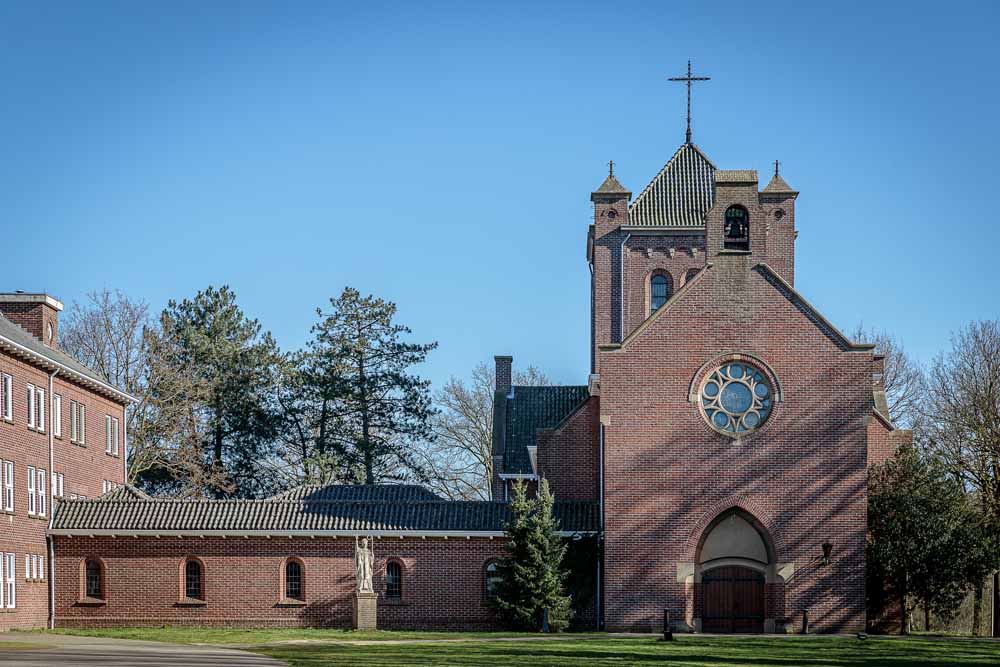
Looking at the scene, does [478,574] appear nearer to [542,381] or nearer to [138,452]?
[138,452]

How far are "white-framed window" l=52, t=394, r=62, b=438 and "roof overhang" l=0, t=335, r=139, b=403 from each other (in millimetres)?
900

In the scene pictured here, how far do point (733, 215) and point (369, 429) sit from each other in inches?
1342

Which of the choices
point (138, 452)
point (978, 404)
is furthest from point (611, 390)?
point (138, 452)

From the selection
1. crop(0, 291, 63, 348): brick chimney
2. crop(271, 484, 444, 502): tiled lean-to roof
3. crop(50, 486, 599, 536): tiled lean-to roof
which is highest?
crop(0, 291, 63, 348): brick chimney

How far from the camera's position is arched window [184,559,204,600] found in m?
47.6

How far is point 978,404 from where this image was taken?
55844 mm

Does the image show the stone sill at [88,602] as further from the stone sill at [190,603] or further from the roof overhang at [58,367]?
the roof overhang at [58,367]

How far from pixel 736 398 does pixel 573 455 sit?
604 cm

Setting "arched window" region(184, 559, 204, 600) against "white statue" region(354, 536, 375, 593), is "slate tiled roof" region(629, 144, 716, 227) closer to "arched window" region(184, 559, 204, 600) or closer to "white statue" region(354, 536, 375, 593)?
"white statue" region(354, 536, 375, 593)

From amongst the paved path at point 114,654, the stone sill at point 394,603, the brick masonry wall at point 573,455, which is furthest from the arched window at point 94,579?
the brick masonry wall at point 573,455

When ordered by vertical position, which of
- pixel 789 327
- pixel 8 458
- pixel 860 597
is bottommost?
pixel 860 597

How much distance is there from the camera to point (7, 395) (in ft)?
152

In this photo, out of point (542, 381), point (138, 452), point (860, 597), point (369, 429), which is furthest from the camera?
point (542, 381)

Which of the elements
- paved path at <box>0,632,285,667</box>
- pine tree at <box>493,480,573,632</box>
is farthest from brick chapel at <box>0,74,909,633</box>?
paved path at <box>0,632,285,667</box>
